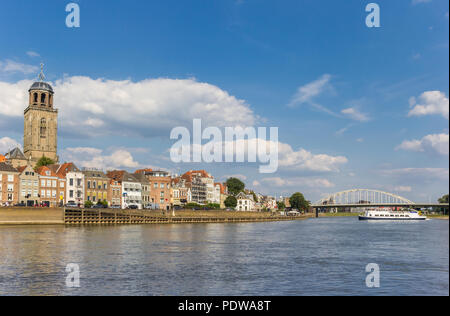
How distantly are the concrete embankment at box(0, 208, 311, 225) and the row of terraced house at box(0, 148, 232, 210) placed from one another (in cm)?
1087

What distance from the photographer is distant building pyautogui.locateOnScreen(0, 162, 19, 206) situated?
332 ft

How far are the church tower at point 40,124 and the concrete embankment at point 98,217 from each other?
5488 cm

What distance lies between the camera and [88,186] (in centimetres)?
11825

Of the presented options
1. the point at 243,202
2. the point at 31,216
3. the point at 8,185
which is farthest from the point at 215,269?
the point at 243,202

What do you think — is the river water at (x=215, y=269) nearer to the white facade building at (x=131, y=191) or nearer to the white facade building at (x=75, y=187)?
the white facade building at (x=75, y=187)

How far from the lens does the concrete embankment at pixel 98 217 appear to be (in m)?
87.5

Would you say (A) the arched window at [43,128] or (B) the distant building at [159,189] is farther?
(A) the arched window at [43,128]

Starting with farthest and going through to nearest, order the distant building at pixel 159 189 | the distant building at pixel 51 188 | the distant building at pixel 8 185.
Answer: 1. the distant building at pixel 159 189
2. the distant building at pixel 51 188
3. the distant building at pixel 8 185

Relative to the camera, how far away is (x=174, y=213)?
409 feet

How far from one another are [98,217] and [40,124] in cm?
6265

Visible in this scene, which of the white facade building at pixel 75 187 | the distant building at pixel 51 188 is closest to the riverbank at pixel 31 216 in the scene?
the distant building at pixel 51 188

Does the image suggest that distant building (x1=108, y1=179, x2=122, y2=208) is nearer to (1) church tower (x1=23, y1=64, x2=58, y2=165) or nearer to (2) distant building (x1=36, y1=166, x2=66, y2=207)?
(2) distant building (x1=36, y1=166, x2=66, y2=207)
